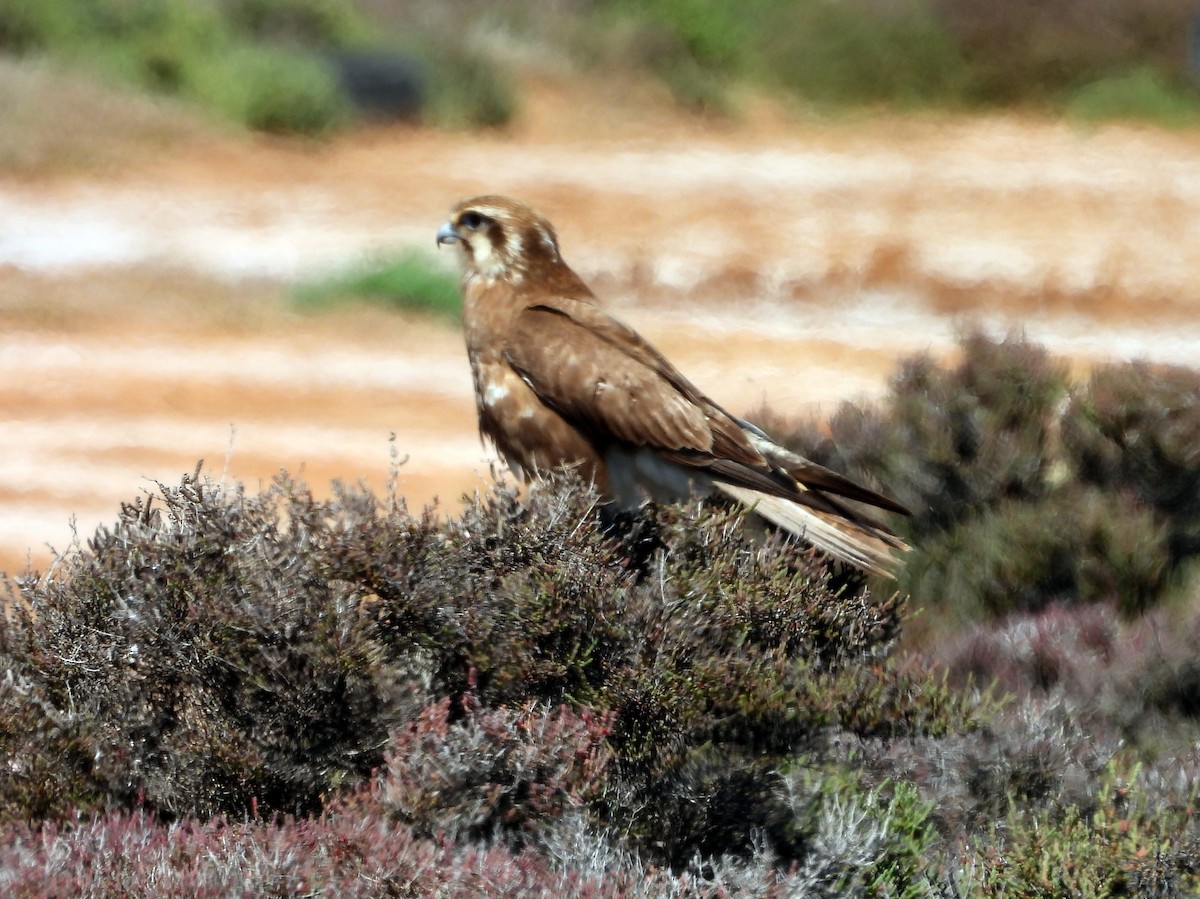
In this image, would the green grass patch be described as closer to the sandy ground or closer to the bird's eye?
the sandy ground

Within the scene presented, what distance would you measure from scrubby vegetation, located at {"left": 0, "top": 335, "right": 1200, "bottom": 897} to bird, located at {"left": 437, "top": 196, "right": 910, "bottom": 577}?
1.57 feet

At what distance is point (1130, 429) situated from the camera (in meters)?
8.11

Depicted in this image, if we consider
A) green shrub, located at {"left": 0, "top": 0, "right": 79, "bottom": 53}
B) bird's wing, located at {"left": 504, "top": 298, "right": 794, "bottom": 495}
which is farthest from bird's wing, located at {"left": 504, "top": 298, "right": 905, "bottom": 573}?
green shrub, located at {"left": 0, "top": 0, "right": 79, "bottom": 53}

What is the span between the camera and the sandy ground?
1344cm

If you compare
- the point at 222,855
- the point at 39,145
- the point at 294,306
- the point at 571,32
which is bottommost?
the point at 222,855

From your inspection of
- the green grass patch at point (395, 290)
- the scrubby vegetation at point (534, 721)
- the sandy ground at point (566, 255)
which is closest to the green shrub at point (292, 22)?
the sandy ground at point (566, 255)

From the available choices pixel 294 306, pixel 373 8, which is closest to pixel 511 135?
pixel 373 8

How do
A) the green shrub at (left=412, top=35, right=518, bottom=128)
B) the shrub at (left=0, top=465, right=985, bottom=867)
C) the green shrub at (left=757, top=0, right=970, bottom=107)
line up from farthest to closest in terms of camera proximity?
the green shrub at (left=757, top=0, right=970, bottom=107), the green shrub at (left=412, top=35, right=518, bottom=128), the shrub at (left=0, top=465, right=985, bottom=867)

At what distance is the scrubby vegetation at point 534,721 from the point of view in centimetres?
459

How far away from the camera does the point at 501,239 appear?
6977 mm

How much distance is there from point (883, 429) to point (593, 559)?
3.63 metres

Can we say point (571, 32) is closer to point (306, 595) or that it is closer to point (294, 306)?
point (294, 306)

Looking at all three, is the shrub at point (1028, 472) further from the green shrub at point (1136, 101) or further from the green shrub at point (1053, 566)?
the green shrub at point (1136, 101)

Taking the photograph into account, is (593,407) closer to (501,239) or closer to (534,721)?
(501,239)
